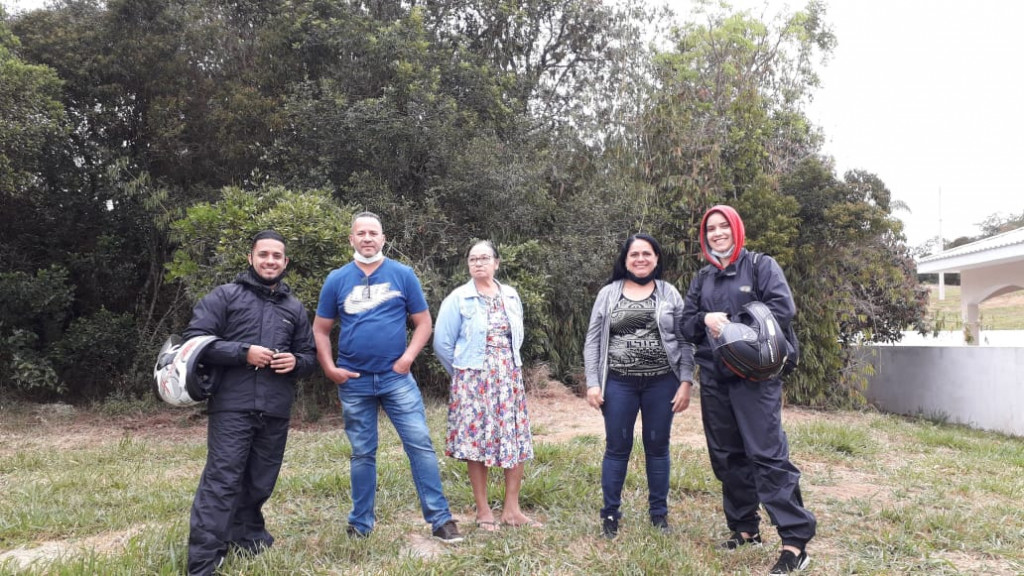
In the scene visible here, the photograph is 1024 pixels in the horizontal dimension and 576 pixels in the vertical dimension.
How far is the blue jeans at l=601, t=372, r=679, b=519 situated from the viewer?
3824mm

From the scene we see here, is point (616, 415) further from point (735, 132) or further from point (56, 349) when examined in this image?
point (56, 349)

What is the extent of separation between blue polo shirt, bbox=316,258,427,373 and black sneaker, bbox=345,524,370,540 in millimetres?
873

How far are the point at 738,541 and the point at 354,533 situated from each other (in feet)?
6.70

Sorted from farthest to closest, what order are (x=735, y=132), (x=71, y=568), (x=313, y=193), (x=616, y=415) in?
(x=735, y=132) → (x=313, y=193) → (x=616, y=415) → (x=71, y=568)

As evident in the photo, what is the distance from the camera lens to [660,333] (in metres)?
3.81

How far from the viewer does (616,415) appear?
385 centimetres

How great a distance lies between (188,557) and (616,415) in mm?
2178

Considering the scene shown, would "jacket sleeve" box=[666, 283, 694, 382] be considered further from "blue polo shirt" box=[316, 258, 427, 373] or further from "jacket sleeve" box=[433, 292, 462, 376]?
"blue polo shirt" box=[316, 258, 427, 373]

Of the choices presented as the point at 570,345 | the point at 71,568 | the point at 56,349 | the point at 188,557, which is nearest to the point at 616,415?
the point at 188,557

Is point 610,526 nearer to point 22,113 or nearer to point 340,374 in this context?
point 340,374

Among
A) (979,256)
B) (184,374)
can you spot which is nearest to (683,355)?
(184,374)

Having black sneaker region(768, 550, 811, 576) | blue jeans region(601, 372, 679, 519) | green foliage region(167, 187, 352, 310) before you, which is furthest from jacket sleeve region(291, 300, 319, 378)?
green foliage region(167, 187, 352, 310)

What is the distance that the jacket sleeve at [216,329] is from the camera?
10.8 ft

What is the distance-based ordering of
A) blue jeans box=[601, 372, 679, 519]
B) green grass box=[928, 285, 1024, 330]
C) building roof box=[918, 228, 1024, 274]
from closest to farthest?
1. blue jeans box=[601, 372, 679, 519]
2. building roof box=[918, 228, 1024, 274]
3. green grass box=[928, 285, 1024, 330]
